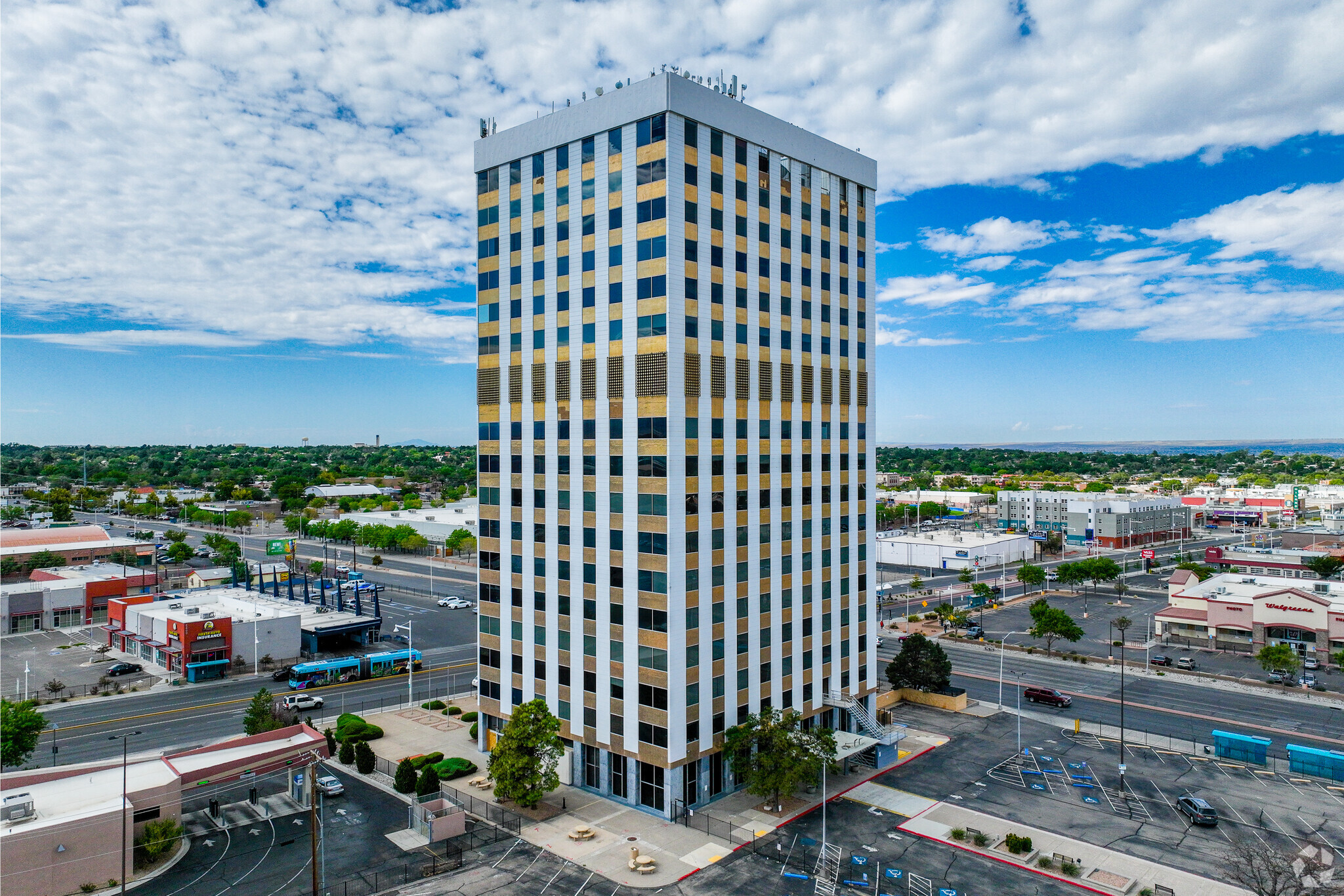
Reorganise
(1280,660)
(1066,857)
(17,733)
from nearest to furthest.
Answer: (1066,857) < (17,733) < (1280,660)

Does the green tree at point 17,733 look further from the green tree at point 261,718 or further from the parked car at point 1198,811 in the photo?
the parked car at point 1198,811

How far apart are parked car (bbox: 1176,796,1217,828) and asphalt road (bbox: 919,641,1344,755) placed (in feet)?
63.4

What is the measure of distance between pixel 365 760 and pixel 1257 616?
373 ft

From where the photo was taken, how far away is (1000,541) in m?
190

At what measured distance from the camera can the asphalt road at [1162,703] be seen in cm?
7512

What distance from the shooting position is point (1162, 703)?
83.8 metres

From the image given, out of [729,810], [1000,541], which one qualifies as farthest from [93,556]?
[1000,541]

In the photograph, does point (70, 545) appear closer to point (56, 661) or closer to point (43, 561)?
point (43, 561)

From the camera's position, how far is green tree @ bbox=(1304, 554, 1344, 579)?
13950 cm

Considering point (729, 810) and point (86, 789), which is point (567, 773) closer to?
point (729, 810)

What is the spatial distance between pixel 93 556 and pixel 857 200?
528ft

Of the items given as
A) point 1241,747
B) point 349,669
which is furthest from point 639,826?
point 349,669

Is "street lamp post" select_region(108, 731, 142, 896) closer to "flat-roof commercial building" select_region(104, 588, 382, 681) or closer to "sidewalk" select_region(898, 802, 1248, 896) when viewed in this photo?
"flat-roof commercial building" select_region(104, 588, 382, 681)

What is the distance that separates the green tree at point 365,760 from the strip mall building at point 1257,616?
108 metres
